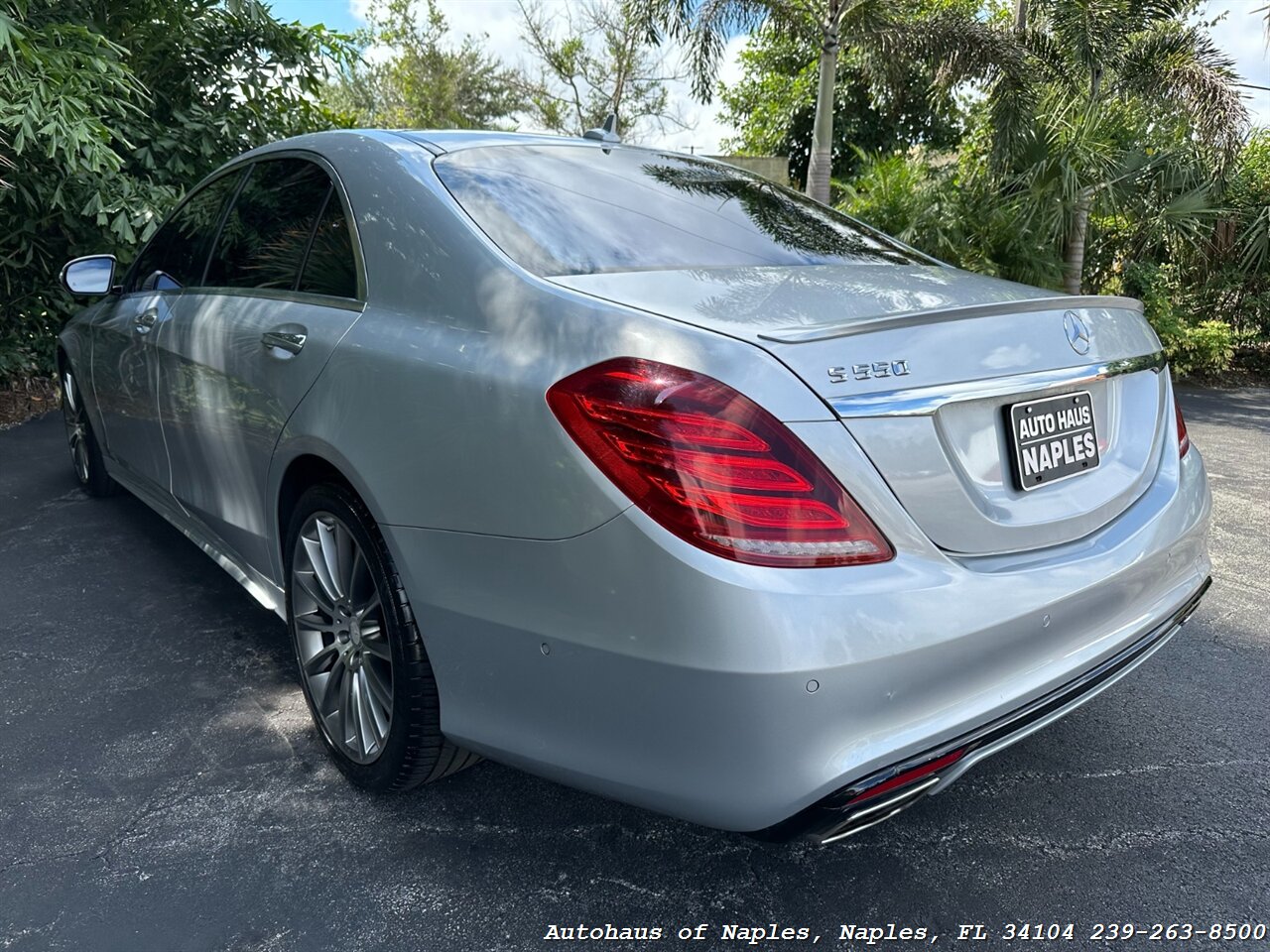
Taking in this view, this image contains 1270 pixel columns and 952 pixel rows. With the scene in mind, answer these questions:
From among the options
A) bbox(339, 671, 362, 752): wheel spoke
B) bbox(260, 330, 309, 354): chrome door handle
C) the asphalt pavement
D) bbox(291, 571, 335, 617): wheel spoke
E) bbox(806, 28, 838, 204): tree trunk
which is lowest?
the asphalt pavement

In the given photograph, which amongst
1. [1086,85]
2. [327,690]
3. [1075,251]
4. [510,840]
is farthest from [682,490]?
[1086,85]

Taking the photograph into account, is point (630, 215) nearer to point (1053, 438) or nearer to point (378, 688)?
point (1053, 438)

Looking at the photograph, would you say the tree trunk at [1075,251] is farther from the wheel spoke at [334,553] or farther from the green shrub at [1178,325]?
the wheel spoke at [334,553]

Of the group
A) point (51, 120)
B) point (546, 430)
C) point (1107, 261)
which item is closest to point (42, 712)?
point (546, 430)

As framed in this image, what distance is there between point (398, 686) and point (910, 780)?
40.7 inches

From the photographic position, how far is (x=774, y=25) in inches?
469

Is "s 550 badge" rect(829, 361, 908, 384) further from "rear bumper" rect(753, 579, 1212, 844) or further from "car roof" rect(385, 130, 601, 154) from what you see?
"car roof" rect(385, 130, 601, 154)

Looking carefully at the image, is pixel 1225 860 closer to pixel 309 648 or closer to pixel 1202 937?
pixel 1202 937

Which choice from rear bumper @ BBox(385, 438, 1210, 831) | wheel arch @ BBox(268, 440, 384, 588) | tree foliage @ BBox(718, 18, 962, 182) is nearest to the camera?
rear bumper @ BBox(385, 438, 1210, 831)

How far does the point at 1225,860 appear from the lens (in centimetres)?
203

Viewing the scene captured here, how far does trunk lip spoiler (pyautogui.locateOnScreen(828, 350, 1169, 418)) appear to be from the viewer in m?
1.56

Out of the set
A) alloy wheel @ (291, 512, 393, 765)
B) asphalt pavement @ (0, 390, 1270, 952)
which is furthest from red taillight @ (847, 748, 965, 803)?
alloy wheel @ (291, 512, 393, 765)

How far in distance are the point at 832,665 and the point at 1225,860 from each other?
122cm

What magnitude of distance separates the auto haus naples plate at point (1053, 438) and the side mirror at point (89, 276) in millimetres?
3561
